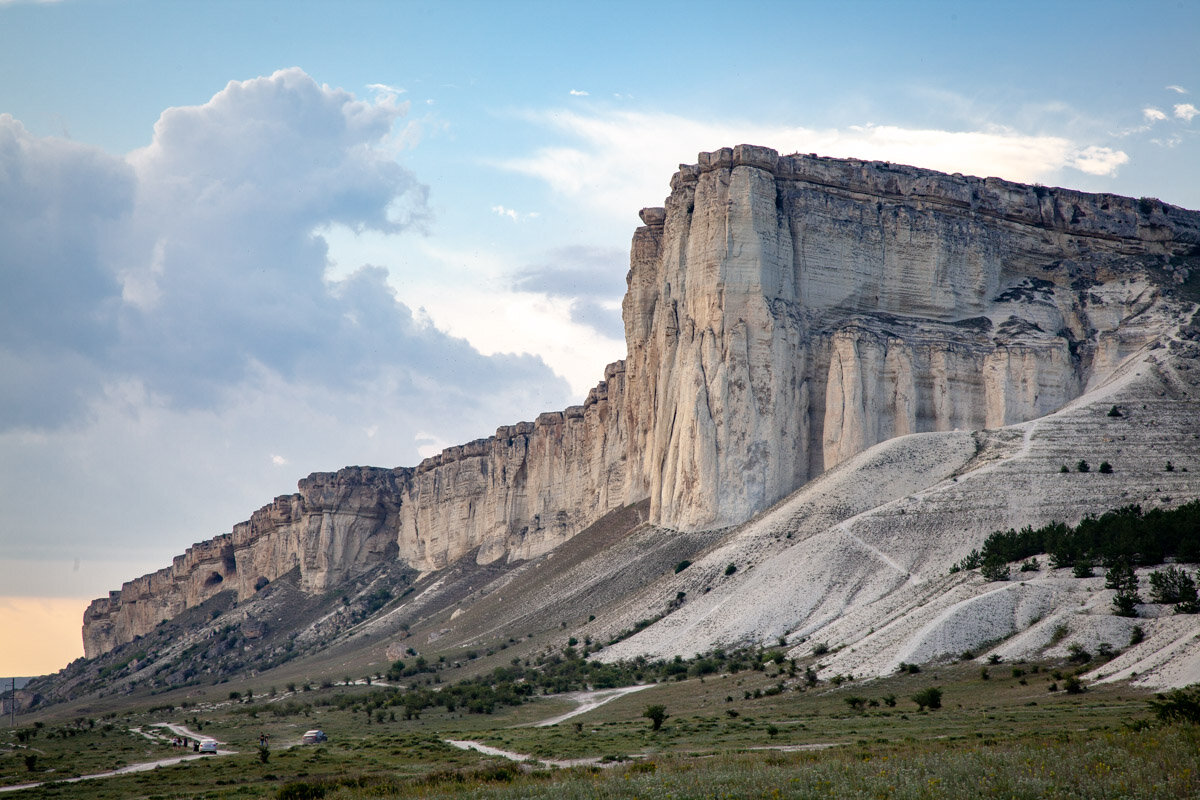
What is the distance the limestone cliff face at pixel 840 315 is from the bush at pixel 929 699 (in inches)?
1519

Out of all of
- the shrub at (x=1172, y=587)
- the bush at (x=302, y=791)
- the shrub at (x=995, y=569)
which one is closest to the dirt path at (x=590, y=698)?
the shrub at (x=995, y=569)

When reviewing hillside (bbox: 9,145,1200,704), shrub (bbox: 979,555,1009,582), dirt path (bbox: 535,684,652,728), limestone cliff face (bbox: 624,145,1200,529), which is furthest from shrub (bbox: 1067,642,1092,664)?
limestone cliff face (bbox: 624,145,1200,529)

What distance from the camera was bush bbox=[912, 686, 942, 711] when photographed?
38625 mm

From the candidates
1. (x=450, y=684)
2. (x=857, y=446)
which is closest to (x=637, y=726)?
(x=450, y=684)

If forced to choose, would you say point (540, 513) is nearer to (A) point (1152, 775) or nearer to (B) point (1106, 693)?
(B) point (1106, 693)

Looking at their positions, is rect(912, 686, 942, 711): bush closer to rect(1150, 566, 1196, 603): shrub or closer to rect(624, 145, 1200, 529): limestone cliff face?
rect(1150, 566, 1196, 603): shrub

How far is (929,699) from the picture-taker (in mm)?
38750

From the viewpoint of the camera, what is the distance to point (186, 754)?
45812 millimetres

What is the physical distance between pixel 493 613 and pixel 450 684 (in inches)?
749

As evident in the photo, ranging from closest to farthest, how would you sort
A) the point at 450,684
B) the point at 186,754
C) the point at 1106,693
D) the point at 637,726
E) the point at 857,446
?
the point at 1106,693 < the point at 637,726 < the point at 186,754 < the point at 450,684 < the point at 857,446

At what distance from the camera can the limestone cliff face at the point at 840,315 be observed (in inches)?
3184

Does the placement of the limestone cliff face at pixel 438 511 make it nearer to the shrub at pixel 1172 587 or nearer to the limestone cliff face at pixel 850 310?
the limestone cliff face at pixel 850 310

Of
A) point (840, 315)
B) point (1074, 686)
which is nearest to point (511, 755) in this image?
point (1074, 686)

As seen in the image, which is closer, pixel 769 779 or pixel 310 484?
pixel 769 779
